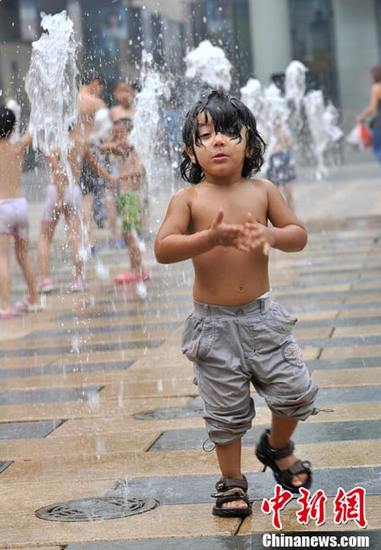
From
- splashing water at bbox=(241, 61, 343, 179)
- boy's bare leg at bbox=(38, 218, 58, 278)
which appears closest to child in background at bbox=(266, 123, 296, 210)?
splashing water at bbox=(241, 61, 343, 179)

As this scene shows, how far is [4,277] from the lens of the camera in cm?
1001

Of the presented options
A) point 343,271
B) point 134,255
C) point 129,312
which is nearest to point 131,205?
point 134,255

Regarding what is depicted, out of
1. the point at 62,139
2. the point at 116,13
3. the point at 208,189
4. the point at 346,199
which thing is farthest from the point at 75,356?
the point at 116,13

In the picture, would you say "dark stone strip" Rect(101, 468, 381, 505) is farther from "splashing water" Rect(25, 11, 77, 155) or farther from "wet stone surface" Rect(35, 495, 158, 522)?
"splashing water" Rect(25, 11, 77, 155)

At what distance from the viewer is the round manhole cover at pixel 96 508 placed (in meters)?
4.41

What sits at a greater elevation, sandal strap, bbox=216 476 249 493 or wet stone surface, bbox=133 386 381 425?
wet stone surface, bbox=133 386 381 425

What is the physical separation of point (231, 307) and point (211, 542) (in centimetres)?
76

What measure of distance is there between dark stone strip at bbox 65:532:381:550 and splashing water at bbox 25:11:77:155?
18.8 feet

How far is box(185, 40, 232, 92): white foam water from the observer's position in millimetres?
15852

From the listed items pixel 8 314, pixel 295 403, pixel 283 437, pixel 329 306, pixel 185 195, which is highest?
pixel 185 195

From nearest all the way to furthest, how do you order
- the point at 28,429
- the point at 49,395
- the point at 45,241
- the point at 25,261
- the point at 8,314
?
the point at 28,429 → the point at 49,395 → the point at 8,314 → the point at 25,261 → the point at 45,241

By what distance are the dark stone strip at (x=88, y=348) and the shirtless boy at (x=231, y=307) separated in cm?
360

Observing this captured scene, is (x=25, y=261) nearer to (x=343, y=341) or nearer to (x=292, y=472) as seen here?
(x=343, y=341)

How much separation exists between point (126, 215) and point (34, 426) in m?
5.08
